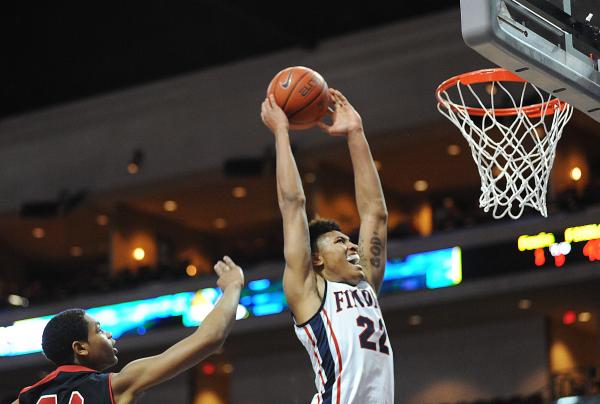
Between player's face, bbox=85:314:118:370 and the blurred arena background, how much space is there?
12.0 metres

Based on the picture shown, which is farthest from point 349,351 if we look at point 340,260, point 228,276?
point 228,276

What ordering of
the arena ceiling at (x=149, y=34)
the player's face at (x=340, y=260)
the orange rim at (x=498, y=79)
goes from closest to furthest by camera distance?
1. the player's face at (x=340, y=260)
2. the orange rim at (x=498, y=79)
3. the arena ceiling at (x=149, y=34)

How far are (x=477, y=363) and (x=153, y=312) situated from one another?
19.0 ft

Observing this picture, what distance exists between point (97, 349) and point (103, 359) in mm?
56

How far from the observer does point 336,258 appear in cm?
530

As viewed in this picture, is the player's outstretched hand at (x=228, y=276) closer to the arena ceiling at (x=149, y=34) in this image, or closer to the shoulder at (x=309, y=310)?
the shoulder at (x=309, y=310)

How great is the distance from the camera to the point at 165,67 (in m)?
21.9

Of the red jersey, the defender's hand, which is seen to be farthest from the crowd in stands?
the red jersey

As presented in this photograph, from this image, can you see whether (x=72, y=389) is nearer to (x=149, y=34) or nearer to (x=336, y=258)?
(x=336, y=258)

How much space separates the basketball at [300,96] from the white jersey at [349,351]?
0.99m

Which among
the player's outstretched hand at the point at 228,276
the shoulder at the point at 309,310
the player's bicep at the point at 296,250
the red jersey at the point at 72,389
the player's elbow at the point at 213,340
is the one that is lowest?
the red jersey at the point at 72,389

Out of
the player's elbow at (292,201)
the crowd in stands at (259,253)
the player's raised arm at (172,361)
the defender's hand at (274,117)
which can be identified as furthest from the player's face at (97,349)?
the crowd in stands at (259,253)

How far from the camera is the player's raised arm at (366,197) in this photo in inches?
218

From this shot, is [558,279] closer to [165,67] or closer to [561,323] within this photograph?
[561,323]
